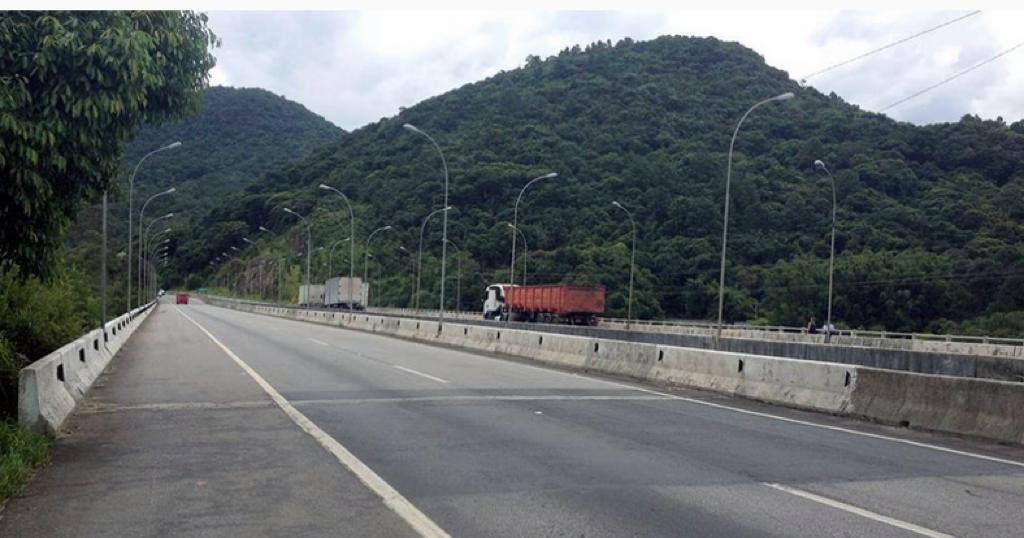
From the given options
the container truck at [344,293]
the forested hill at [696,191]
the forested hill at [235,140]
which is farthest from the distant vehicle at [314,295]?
the forested hill at [235,140]

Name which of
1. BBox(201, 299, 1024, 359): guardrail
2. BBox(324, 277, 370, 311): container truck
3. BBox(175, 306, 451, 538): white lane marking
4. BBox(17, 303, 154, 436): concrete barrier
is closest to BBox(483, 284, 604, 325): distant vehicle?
BBox(201, 299, 1024, 359): guardrail

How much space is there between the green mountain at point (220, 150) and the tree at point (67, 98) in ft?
312

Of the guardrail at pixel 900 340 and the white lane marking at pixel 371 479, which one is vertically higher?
the guardrail at pixel 900 340

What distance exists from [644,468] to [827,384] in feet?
22.9

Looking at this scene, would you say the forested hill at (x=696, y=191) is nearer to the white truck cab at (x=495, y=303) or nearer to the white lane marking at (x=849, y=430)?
the white truck cab at (x=495, y=303)

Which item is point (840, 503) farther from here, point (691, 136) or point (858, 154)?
point (691, 136)

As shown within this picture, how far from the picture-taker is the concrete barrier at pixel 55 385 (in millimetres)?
10273

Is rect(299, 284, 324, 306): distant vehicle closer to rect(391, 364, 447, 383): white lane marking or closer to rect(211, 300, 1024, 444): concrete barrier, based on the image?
rect(211, 300, 1024, 444): concrete barrier

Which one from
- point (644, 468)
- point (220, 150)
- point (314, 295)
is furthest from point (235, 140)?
point (644, 468)

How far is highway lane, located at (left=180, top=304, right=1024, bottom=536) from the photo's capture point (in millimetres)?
7203

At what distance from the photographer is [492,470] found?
9.09 meters

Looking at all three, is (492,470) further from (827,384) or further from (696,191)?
(696,191)

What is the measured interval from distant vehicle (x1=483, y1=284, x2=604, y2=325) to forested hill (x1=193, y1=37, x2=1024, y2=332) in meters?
14.7

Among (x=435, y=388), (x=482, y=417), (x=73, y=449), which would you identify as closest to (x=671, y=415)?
(x=482, y=417)
